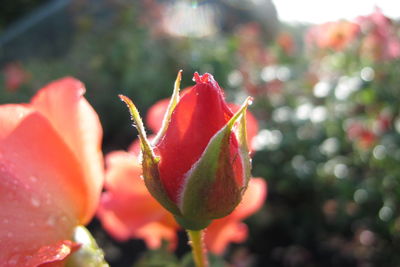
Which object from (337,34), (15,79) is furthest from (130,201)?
(15,79)

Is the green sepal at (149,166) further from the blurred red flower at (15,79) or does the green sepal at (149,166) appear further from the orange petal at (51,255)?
the blurred red flower at (15,79)

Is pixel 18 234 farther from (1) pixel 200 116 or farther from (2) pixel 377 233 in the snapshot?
(2) pixel 377 233

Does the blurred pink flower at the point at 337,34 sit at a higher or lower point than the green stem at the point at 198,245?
lower

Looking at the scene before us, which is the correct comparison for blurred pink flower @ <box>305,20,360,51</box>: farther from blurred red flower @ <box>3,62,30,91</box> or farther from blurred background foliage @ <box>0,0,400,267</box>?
blurred red flower @ <box>3,62,30,91</box>

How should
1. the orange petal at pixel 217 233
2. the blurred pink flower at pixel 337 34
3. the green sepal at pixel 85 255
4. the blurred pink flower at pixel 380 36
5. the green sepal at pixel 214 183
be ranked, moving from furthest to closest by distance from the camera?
1. the blurred pink flower at pixel 337 34
2. the blurred pink flower at pixel 380 36
3. the orange petal at pixel 217 233
4. the green sepal at pixel 85 255
5. the green sepal at pixel 214 183

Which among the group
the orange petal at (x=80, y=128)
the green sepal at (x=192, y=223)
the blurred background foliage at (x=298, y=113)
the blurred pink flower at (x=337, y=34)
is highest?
the orange petal at (x=80, y=128)

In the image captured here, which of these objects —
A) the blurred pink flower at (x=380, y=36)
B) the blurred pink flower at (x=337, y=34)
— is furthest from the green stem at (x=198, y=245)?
the blurred pink flower at (x=337, y=34)

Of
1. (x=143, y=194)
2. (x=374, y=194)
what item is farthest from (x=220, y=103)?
(x=374, y=194)

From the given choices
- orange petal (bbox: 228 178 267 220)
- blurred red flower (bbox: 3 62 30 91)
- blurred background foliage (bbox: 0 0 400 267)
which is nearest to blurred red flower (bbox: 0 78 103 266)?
orange petal (bbox: 228 178 267 220)
